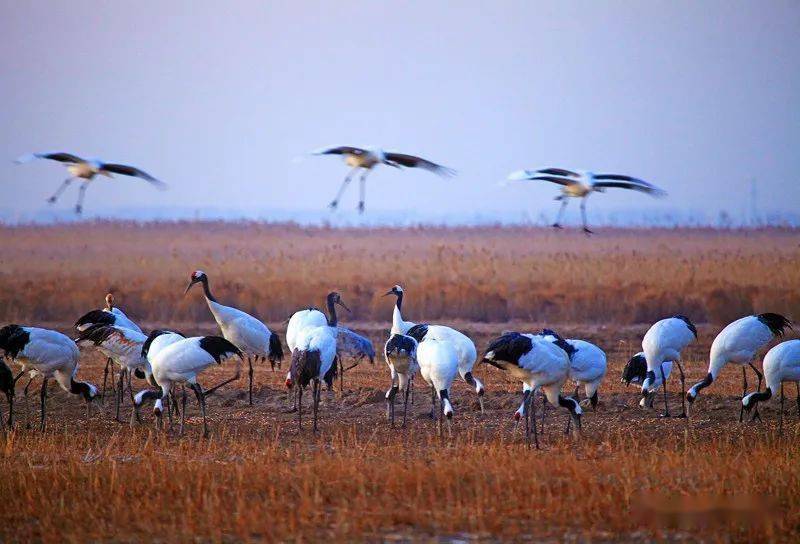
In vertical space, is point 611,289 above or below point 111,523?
above

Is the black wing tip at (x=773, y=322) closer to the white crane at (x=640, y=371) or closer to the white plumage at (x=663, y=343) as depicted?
the white plumage at (x=663, y=343)

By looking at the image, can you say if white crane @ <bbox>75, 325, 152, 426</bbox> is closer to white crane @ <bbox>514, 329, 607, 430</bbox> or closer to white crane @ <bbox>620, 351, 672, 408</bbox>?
white crane @ <bbox>514, 329, 607, 430</bbox>

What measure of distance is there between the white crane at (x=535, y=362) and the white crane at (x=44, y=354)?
444 centimetres

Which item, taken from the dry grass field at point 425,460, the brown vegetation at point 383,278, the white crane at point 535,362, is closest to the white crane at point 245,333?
the dry grass field at point 425,460

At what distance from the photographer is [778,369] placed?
12.6 metres

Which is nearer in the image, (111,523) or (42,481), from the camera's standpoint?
(111,523)

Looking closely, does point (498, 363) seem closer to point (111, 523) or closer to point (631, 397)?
point (631, 397)

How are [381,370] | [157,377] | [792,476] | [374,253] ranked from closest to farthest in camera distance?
[792,476], [157,377], [381,370], [374,253]

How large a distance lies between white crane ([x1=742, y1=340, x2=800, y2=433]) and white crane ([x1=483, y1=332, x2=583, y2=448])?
6.33 ft

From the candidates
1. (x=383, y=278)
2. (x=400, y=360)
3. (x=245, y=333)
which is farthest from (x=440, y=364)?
(x=383, y=278)

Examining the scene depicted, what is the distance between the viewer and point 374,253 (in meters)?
45.0

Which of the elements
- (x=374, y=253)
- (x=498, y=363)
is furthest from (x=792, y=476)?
(x=374, y=253)

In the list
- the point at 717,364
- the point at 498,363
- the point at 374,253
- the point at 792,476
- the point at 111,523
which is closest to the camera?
the point at 111,523

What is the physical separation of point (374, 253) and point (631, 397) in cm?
3095
